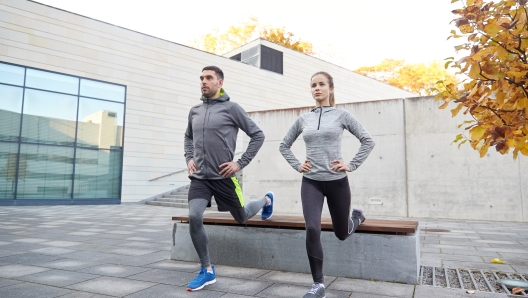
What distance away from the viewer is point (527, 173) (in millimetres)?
10117

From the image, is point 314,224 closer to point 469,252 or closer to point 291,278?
point 291,278

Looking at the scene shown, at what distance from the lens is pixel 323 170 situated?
10.9 ft

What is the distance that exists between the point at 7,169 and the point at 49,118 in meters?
2.49

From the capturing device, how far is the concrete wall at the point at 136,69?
577 inches

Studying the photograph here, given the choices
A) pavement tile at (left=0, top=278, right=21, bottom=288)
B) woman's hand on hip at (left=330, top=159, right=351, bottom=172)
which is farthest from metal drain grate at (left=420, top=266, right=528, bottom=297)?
pavement tile at (left=0, top=278, right=21, bottom=288)

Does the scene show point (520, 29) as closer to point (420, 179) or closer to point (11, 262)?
point (11, 262)

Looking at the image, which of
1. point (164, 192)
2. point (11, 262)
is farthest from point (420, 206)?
A: point (164, 192)

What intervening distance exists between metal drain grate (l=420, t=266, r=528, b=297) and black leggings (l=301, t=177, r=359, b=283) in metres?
1.17

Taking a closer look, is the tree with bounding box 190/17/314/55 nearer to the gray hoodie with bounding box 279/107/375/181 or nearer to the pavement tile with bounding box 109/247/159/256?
the pavement tile with bounding box 109/247/159/256

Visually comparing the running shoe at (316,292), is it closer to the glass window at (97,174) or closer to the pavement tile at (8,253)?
the pavement tile at (8,253)

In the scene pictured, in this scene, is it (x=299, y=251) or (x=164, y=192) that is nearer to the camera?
(x=299, y=251)

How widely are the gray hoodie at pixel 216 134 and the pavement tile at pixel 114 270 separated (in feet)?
4.44

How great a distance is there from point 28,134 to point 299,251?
1424cm

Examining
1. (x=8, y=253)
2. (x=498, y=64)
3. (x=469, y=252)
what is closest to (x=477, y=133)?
(x=498, y=64)
